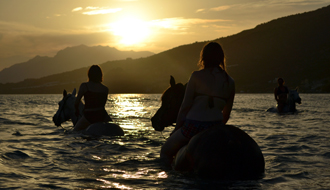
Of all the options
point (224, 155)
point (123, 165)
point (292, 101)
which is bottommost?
point (123, 165)

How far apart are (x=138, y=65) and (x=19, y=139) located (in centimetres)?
17876

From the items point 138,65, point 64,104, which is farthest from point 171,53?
point 64,104

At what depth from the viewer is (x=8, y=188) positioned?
4.34 m

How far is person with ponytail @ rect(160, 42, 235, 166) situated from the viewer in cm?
466

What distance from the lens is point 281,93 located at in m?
18.6

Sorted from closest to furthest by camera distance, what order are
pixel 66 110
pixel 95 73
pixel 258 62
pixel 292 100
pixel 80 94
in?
pixel 95 73
pixel 80 94
pixel 66 110
pixel 292 100
pixel 258 62

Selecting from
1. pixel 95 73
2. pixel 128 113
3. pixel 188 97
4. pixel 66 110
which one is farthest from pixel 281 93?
pixel 188 97

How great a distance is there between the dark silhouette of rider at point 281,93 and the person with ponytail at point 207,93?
1465 centimetres

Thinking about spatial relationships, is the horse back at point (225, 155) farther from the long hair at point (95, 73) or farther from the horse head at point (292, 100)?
the horse head at point (292, 100)

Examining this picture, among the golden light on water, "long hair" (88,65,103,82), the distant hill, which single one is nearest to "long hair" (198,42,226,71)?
"long hair" (88,65,103,82)

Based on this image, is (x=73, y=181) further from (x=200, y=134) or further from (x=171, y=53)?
(x=171, y=53)

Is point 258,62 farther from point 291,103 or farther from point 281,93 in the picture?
point 281,93

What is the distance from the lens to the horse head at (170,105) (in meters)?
6.06

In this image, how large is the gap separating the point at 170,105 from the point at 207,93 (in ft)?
5.09
